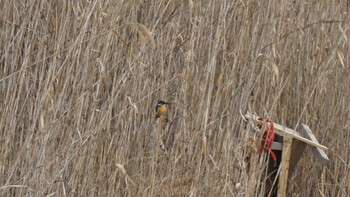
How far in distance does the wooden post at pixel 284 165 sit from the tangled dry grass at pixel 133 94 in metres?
0.11

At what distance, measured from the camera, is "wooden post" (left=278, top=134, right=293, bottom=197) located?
313cm

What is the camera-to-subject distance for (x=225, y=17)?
3158mm

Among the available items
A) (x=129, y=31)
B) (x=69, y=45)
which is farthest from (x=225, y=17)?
(x=69, y=45)

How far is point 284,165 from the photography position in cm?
316

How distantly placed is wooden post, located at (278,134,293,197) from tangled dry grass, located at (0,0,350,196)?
11 cm

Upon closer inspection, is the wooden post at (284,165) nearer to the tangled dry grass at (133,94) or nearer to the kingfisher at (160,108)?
the tangled dry grass at (133,94)

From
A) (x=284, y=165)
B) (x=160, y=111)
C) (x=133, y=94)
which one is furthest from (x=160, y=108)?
(x=284, y=165)

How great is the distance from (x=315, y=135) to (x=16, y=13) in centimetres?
122

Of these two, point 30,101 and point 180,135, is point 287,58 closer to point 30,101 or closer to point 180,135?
point 180,135

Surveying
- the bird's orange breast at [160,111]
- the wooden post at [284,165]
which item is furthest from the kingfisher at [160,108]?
the wooden post at [284,165]

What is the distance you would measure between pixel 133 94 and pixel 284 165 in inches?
22.3

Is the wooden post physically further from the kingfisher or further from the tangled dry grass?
the kingfisher

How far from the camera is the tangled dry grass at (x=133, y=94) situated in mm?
2812

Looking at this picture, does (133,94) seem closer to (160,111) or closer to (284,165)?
(160,111)
